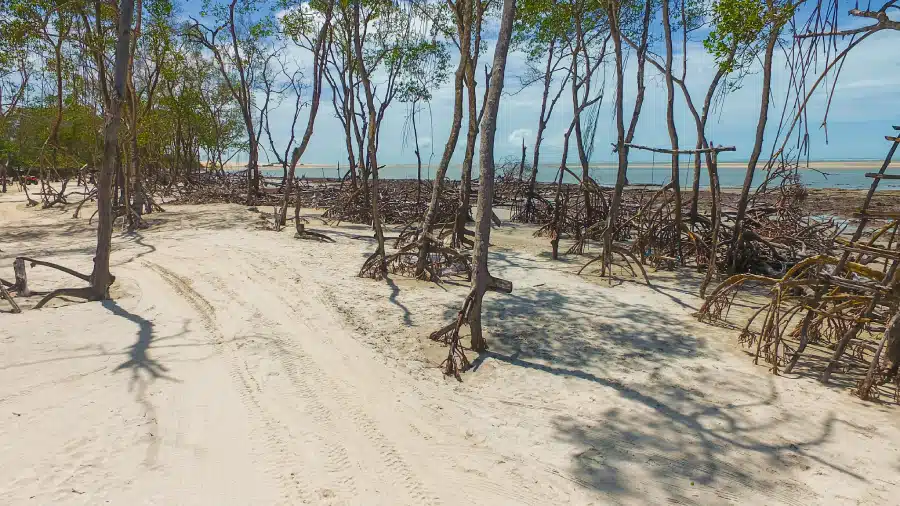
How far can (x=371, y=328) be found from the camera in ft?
17.0

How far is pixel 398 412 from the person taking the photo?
3.51 m

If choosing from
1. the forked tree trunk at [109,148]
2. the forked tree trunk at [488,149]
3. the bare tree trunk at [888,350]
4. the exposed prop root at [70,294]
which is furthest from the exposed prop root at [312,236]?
the bare tree trunk at [888,350]

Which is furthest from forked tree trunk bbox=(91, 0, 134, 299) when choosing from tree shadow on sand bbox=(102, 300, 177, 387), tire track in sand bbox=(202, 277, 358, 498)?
tire track in sand bbox=(202, 277, 358, 498)

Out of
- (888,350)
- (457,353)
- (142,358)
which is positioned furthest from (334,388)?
(888,350)

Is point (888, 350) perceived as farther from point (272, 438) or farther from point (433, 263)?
point (433, 263)

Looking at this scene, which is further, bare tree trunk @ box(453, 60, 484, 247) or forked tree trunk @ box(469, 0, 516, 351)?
bare tree trunk @ box(453, 60, 484, 247)

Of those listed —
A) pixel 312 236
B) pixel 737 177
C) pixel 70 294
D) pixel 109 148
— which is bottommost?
pixel 70 294

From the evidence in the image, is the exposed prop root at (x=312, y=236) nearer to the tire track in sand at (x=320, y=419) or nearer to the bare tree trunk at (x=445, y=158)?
the bare tree trunk at (x=445, y=158)

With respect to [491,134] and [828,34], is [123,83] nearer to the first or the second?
[491,134]

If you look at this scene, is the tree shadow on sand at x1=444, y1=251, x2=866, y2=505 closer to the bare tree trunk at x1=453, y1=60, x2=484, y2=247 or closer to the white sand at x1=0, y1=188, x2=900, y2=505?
the white sand at x1=0, y1=188, x2=900, y2=505

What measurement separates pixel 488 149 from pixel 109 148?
14.0 feet

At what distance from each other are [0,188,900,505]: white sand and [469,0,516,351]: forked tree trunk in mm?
843

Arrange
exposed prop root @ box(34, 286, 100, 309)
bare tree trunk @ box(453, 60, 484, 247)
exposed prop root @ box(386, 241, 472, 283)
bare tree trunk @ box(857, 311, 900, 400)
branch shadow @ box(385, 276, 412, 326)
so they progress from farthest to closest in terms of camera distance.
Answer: bare tree trunk @ box(453, 60, 484, 247) < exposed prop root @ box(386, 241, 472, 283) < branch shadow @ box(385, 276, 412, 326) < exposed prop root @ box(34, 286, 100, 309) < bare tree trunk @ box(857, 311, 900, 400)

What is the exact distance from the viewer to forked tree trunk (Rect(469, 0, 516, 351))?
414cm
